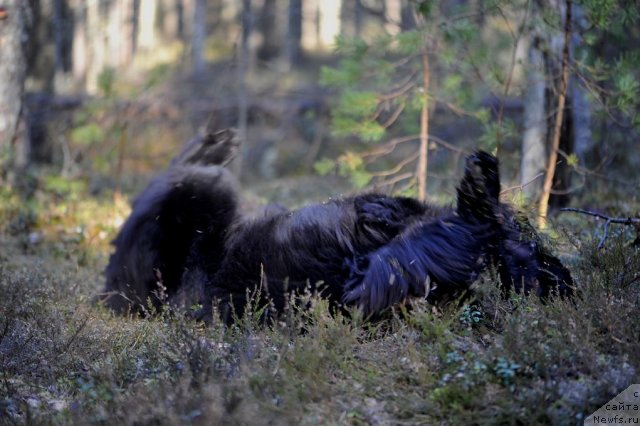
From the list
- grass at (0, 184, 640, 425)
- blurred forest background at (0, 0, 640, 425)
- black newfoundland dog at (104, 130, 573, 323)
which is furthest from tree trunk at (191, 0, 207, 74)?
grass at (0, 184, 640, 425)

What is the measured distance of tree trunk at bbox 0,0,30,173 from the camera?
8172mm

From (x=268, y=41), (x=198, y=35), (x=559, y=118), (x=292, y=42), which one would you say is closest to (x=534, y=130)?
(x=559, y=118)

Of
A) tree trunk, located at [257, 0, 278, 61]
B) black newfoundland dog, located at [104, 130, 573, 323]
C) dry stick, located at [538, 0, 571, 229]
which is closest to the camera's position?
black newfoundland dog, located at [104, 130, 573, 323]

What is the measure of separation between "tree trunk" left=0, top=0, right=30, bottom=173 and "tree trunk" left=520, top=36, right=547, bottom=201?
246 inches

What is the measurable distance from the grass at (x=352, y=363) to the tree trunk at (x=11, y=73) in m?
4.35

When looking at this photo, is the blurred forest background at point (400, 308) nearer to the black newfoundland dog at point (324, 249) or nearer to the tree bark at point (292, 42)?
the black newfoundland dog at point (324, 249)

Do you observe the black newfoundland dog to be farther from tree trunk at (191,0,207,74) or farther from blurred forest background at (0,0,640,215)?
tree trunk at (191,0,207,74)

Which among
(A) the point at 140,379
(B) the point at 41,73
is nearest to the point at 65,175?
(A) the point at 140,379

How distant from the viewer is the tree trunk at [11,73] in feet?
26.8

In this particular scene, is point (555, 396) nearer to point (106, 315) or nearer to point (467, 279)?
point (467, 279)

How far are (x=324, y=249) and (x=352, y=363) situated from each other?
0.99 metres

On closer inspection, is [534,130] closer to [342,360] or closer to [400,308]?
[400,308]

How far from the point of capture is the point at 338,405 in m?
3.26

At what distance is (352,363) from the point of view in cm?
369
